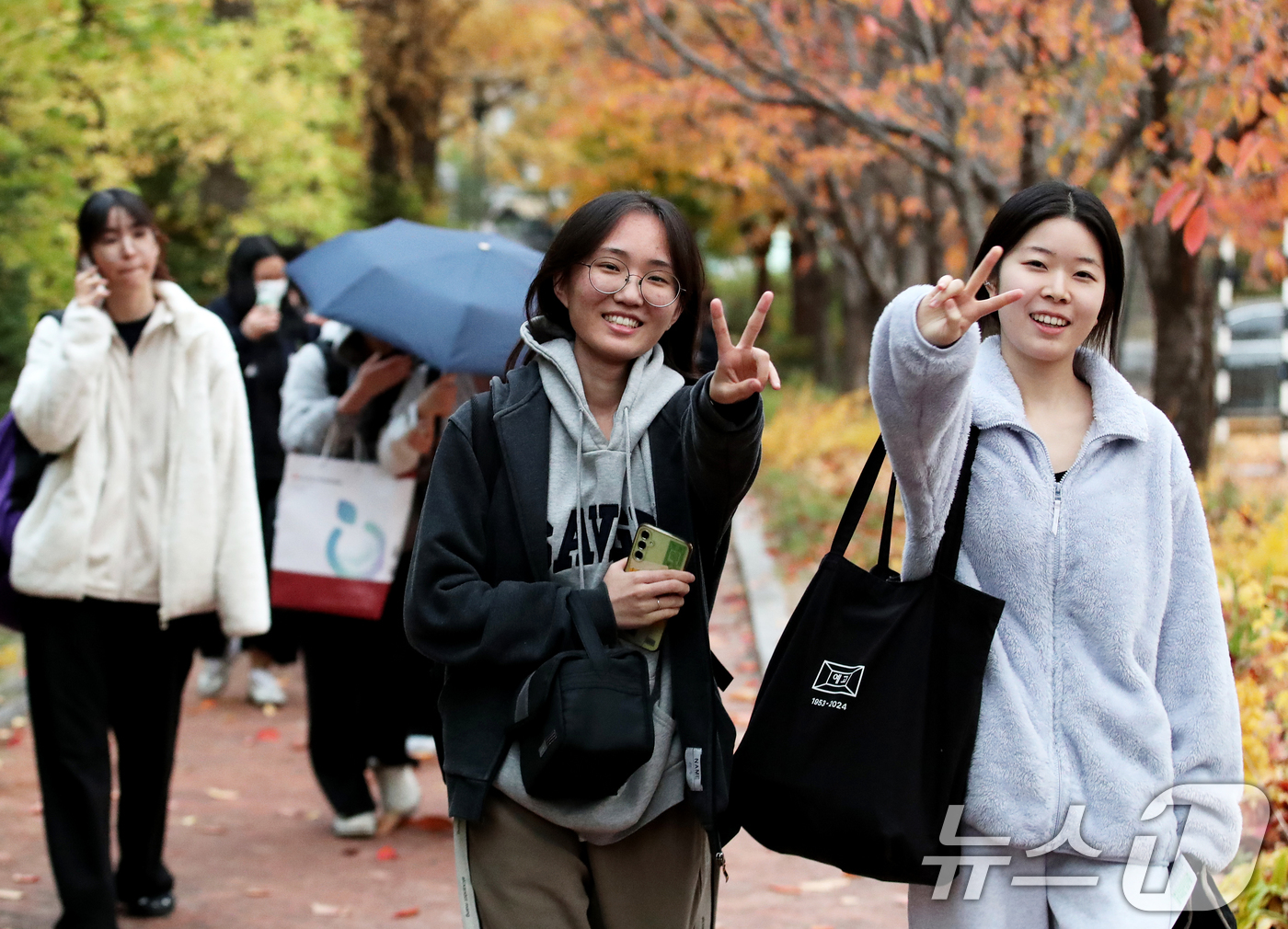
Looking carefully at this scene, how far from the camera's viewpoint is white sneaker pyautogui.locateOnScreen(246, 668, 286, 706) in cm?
806

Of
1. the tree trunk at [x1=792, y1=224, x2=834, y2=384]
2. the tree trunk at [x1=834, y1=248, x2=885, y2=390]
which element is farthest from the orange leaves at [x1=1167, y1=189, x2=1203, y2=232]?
the tree trunk at [x1=792, y1=224, x2=834, y2=384]

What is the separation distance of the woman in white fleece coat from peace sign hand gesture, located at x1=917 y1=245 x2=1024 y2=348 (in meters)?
2.92

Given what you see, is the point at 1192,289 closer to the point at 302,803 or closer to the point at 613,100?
the point at 302,803

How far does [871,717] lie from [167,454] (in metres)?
2.94

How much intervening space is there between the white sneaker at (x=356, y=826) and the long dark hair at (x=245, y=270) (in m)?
2.78

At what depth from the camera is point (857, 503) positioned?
2.72m

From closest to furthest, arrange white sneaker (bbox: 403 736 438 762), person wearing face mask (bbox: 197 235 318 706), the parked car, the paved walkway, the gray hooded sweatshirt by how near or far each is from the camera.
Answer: the gray hooded sweatshirt → the paved walkway → white sneaker (bbox: 403 736 438 762) → person wearing face mask (bbox: 197 235 318 706) → the parked car

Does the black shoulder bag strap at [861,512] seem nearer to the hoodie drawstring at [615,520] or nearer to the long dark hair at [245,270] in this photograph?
the hoodie drawstring at [615,520]

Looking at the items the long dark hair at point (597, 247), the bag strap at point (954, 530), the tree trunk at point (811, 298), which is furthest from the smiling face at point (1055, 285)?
the tree trunk at point (811, 298)

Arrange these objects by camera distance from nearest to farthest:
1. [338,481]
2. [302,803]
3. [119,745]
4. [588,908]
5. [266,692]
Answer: [588,908]
[119,745]
[338,481]
[302,803]
[266,692]

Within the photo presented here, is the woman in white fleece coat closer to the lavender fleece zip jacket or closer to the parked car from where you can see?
the lavender fleece zip jacket

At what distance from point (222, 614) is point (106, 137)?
8.41 metres

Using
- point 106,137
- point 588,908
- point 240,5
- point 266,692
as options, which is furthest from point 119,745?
point 240,5

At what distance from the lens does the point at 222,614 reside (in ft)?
15.6
